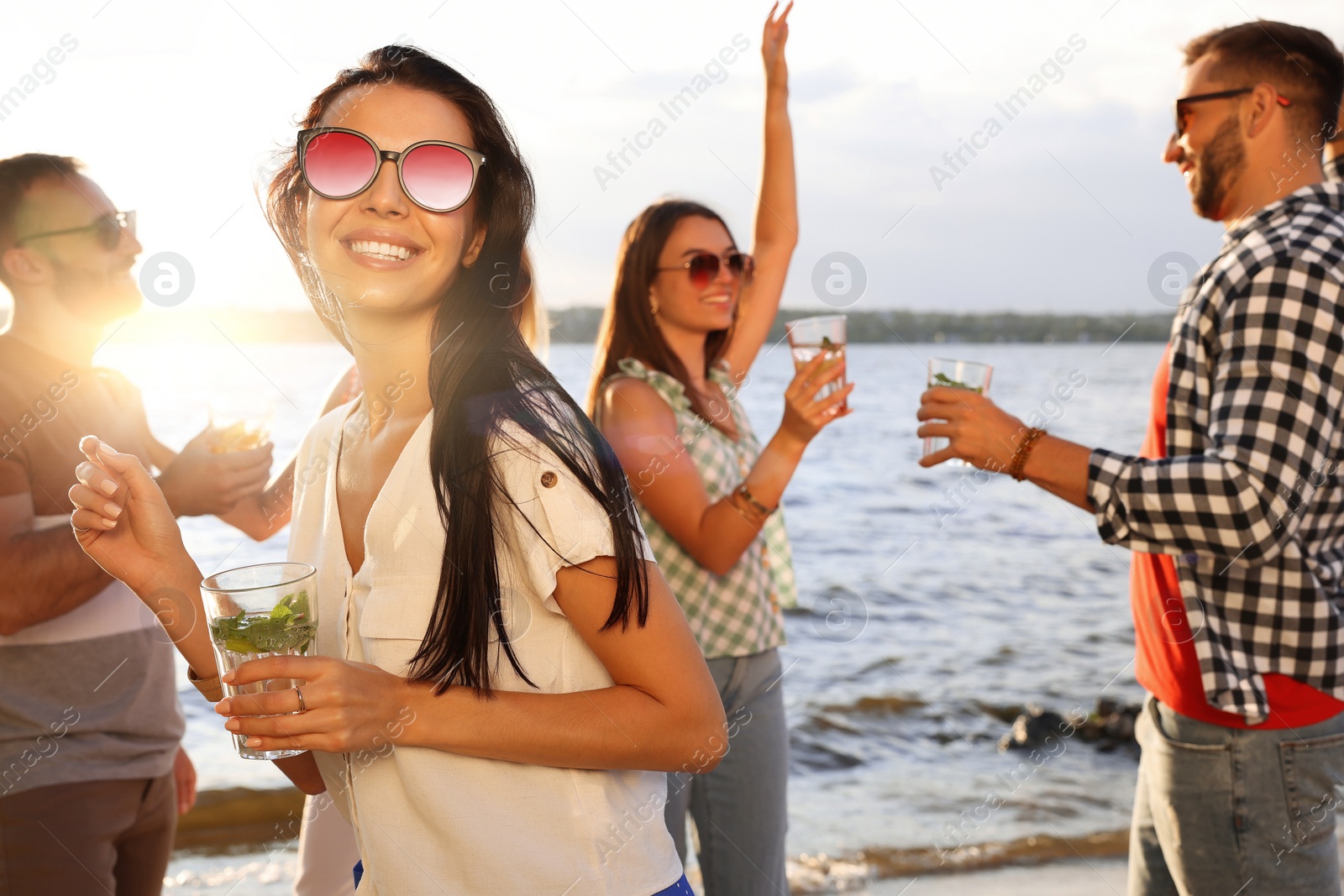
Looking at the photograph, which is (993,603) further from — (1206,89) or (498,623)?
(498,623)

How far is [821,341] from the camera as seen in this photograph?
121 inches

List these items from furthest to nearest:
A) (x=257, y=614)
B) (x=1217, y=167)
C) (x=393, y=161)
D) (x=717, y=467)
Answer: (x=717, y=467)
(x=1217, y=167)
(x=393, y=161)
(x=257, y=614)

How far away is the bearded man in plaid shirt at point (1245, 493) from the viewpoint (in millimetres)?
2318

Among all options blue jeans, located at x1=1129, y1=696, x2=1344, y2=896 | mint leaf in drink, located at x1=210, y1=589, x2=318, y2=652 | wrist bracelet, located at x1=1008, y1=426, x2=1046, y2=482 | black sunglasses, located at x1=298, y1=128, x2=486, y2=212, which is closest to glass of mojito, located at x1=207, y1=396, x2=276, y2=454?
black sunglasses, located at x1=298, y1=128, x2=486, y2=212

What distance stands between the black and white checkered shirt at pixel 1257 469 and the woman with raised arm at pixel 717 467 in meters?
0.94

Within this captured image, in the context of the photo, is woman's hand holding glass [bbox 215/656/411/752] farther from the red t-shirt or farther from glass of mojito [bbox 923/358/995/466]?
the red t-shirt

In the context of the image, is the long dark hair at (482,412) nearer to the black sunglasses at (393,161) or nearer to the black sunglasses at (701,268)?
the black sunglasses at (393,161)

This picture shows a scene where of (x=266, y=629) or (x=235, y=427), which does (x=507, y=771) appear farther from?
(x=235, y=427)

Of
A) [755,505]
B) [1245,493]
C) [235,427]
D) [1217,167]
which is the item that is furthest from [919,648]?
[235,427]

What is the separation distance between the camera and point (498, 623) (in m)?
1.58

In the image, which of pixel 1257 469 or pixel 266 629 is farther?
pixel 1257 469

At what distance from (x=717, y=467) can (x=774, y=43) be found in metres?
1.62

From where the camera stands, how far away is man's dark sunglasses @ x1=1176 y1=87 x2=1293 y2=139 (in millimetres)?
2705

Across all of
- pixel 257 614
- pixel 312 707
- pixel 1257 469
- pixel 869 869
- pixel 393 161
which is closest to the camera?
pixel 312 707
